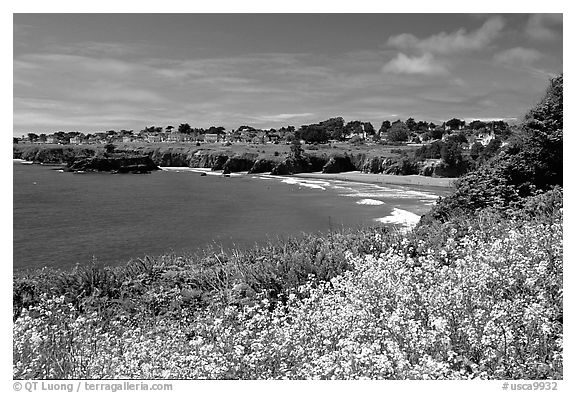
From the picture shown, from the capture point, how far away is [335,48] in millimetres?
8047

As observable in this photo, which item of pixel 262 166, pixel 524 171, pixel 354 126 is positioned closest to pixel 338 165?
pixel 262 166

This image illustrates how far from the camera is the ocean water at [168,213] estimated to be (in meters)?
23.7

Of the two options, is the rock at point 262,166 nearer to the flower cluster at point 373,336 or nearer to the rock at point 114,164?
the rock at point 114,164

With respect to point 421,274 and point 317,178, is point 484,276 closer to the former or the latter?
point 421,274

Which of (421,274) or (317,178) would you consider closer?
(421,274)

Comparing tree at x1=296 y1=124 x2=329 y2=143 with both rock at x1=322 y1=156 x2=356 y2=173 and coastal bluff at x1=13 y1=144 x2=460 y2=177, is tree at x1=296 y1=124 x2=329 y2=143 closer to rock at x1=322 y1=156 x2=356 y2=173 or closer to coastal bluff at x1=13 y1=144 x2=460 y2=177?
coastal bluff at x1=13 y1=144 x2=460 y2=177

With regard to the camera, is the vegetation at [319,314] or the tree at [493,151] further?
the tree at [493,151]

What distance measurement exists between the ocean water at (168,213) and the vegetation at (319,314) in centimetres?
327

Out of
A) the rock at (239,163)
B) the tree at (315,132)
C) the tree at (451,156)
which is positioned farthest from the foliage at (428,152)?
the rock at (239,163)

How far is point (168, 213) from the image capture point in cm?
3706

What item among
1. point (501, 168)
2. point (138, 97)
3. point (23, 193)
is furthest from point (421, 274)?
point (23, 193)

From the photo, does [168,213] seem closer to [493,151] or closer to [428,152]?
[493,151]
